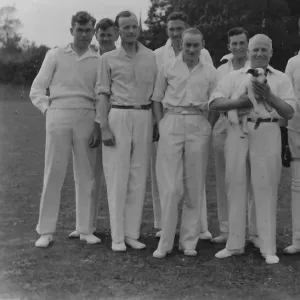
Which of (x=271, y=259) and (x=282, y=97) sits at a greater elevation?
(x=282, y=97)

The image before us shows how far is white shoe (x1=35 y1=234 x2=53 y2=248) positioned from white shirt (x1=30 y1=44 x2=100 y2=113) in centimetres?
141

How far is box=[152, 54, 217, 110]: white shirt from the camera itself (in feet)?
18.0

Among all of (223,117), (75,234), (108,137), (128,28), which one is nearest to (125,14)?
(128,28)

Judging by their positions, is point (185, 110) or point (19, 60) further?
point (19, 60)

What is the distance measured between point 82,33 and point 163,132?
148cm

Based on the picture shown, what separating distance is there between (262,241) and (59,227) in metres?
2.71

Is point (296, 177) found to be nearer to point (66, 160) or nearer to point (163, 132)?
point (163, 132)

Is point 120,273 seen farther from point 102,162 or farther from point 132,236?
point 102,162

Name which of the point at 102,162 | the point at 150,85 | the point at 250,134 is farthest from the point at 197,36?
the point at 102,162

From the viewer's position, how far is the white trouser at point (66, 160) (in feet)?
19.5

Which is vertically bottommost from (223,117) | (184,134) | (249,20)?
(184,134)

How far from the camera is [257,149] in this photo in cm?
527

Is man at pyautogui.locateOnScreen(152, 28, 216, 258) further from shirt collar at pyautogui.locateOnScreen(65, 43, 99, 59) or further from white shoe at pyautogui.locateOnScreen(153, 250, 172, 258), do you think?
shirt collar at pyautogui.locateOnScreen(65, 43, 99, 59)

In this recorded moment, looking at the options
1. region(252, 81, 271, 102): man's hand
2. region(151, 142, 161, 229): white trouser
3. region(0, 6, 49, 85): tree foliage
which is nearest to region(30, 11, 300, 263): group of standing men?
region(252, 81, 271, 102): man's hand
